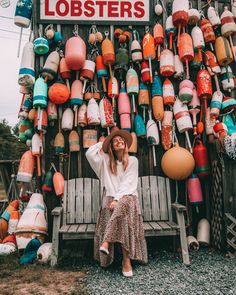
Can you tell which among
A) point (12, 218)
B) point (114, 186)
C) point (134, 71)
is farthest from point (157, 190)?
point (12, 218)

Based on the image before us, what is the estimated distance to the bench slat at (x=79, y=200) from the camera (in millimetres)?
4738

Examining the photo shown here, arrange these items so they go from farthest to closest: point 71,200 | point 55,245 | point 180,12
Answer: point 180,12 → point 71,200 → point 55,245

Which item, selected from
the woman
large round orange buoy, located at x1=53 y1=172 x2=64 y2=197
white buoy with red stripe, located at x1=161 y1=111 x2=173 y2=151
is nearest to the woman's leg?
the woman

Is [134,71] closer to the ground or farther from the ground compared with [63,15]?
closer to the ground

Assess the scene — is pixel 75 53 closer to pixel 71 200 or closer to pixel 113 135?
pixel 113 135

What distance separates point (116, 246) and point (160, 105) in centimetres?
209

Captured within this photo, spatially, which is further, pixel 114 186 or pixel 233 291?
pixel 114 186

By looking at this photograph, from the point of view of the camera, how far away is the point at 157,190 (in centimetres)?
495

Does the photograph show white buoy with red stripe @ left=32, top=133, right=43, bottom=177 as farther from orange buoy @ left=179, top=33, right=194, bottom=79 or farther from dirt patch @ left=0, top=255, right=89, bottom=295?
orange buoy @ left=179, top=33, right=194, bottom=79

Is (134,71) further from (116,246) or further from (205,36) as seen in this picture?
(116,246)

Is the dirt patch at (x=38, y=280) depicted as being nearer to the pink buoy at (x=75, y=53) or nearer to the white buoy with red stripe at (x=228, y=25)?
the pink buoy at (x=75, y=53)

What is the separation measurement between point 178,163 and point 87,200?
4.28ft

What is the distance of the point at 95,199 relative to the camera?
15.9 feet

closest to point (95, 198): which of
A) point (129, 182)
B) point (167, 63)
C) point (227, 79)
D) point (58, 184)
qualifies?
point (58, 184)
